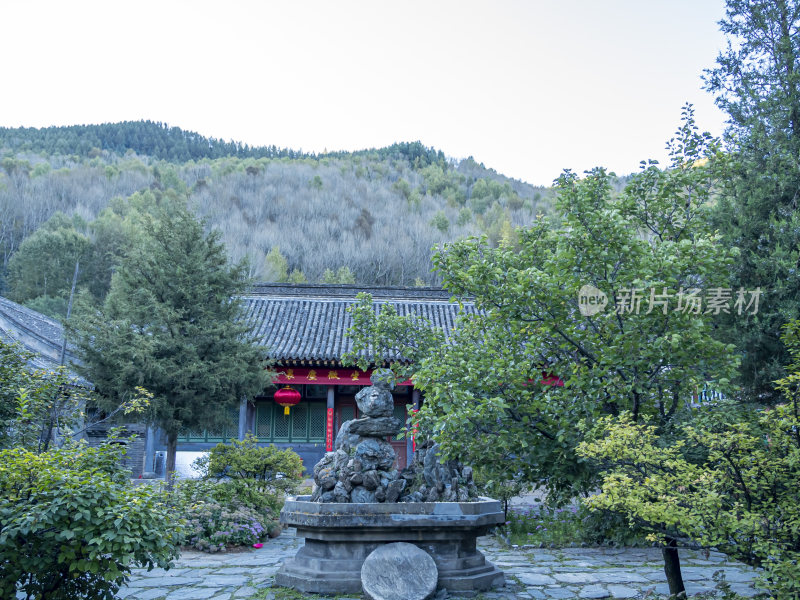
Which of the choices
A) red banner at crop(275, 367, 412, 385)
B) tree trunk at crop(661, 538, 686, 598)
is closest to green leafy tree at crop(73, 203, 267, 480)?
red banner at crop(275, 367, 412, 385)

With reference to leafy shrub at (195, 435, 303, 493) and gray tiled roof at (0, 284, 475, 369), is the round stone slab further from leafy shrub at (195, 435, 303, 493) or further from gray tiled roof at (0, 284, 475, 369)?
gray tiled roof at (0, 284, 475, 369)

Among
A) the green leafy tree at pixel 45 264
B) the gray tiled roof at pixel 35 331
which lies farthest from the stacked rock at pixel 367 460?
the green leafy tree at pixel 45 264

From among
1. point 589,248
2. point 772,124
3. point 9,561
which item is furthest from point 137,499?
point 772,124

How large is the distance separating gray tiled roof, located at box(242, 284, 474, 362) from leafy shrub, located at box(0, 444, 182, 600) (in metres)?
13.0

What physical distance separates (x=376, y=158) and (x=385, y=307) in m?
87.0

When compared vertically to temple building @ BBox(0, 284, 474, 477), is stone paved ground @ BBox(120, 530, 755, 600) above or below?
below

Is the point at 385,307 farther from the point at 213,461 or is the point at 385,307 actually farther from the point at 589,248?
the point at 213,461

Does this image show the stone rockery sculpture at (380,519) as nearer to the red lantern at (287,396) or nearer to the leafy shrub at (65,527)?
the leafy shrub at (65,527)

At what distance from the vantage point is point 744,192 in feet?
25.7

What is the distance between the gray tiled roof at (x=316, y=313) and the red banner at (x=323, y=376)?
25.2 inches

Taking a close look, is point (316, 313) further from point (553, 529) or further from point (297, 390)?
point (553, 529)

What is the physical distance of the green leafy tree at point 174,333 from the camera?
1071 centimetres

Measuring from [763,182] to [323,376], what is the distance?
12958 mm

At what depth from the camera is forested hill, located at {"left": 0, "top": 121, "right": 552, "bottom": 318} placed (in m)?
39.2
